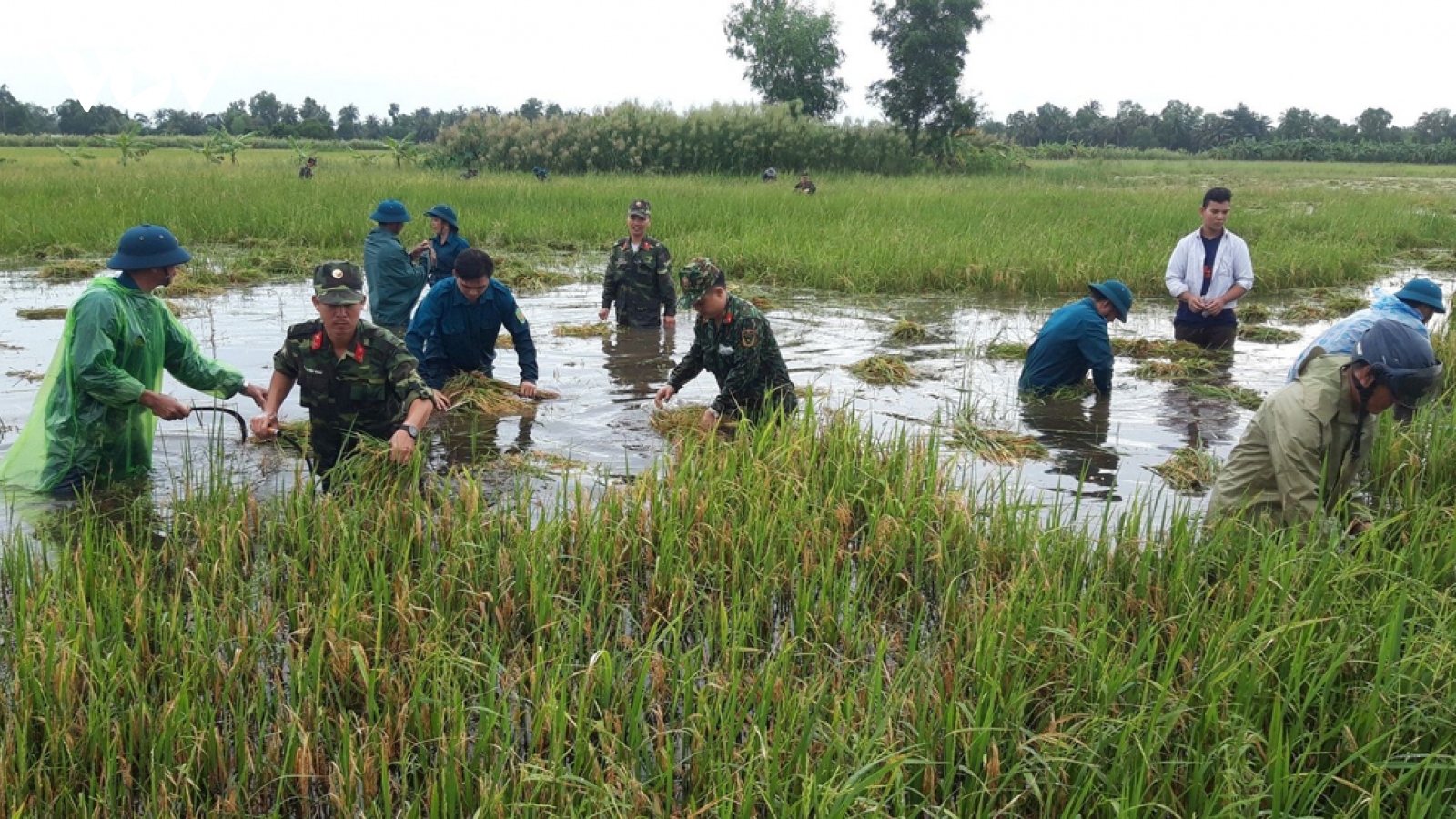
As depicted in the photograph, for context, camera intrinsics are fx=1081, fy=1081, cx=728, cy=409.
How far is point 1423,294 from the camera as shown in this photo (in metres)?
6.00

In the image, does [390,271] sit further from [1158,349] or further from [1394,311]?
[1394,311]

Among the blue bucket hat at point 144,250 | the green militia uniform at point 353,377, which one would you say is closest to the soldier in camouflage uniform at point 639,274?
the green militia uniform at point 353,377

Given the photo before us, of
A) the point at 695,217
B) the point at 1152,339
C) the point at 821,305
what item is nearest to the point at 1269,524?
the point at 1152,339

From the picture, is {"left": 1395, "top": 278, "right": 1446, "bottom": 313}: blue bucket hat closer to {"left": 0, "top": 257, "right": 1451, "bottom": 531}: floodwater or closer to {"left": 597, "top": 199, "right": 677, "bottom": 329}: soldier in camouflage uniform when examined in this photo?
{"left": 0, "top": 257, "right": 1451, "bottom": 531}: floodwater

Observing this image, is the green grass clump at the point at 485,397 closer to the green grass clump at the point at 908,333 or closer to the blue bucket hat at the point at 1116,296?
the blue bucket hat at the point at 1116,296

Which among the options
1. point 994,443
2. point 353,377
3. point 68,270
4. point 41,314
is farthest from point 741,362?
point 68,270

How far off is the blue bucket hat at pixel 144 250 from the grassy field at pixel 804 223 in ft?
29.7

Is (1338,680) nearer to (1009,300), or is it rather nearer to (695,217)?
(1009,300)

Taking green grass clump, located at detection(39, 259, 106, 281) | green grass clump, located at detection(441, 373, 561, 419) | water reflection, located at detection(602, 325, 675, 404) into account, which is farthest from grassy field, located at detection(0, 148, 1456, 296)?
green grass clump, located at detection(441, 373, 561, 419)

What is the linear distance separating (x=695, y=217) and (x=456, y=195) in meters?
5.09

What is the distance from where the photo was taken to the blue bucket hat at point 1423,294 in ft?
19.6

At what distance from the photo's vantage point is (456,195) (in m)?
19.5

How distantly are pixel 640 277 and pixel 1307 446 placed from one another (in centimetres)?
704

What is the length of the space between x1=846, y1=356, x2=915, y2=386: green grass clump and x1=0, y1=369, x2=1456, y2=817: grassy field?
4.13 metres
